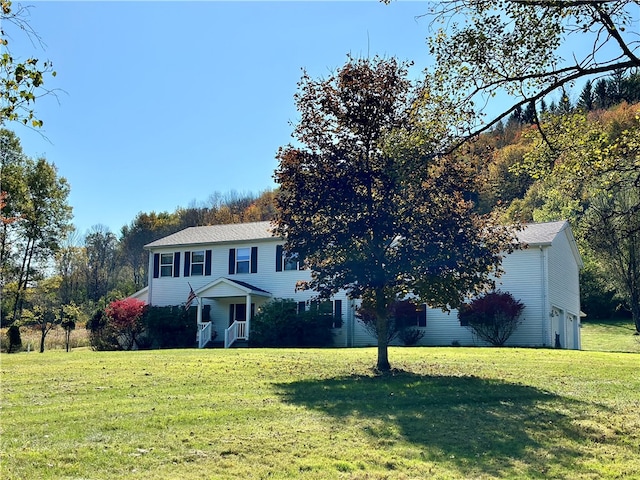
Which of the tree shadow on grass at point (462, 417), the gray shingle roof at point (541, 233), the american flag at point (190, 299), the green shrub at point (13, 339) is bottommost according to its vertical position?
the tree shadow on grass at point (462, 417)

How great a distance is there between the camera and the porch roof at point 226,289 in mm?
29372

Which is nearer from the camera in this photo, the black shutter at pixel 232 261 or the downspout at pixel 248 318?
the downspout at pixel 248 318

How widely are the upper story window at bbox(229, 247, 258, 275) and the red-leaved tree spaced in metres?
4.65

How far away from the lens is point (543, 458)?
761 centimetres

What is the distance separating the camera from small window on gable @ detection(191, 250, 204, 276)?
32219 millimetres

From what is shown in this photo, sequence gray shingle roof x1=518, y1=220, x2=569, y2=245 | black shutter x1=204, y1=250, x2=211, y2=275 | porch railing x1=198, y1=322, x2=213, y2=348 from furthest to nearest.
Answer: black shutter x1=204, y1=250, x2=211, y2=275, porch railing x1=198, y1=322, x2=213, y2=348, gray shingle roof x1=518, y1=220, x2=569, y2=245

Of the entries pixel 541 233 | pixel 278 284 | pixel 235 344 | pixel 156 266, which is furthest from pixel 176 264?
pixel 541 233

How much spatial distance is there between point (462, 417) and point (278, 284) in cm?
2092

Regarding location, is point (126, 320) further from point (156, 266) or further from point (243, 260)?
point (243, 260)

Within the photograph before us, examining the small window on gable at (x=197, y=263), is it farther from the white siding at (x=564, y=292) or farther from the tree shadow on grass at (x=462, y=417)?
the tree shadow on grass at (x=462, y=417)

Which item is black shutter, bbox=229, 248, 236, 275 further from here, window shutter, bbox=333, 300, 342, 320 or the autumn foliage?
the autumn foliage

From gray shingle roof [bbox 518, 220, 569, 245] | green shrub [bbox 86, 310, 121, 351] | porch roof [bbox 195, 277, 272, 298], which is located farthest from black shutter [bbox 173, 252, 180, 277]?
gray shingle roof [bbox 518, 220, 569, 245]

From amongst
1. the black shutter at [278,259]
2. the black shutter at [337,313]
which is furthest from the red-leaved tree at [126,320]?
the black shutter at [337,313]

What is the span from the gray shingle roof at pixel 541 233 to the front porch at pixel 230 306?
11601 millimetres
